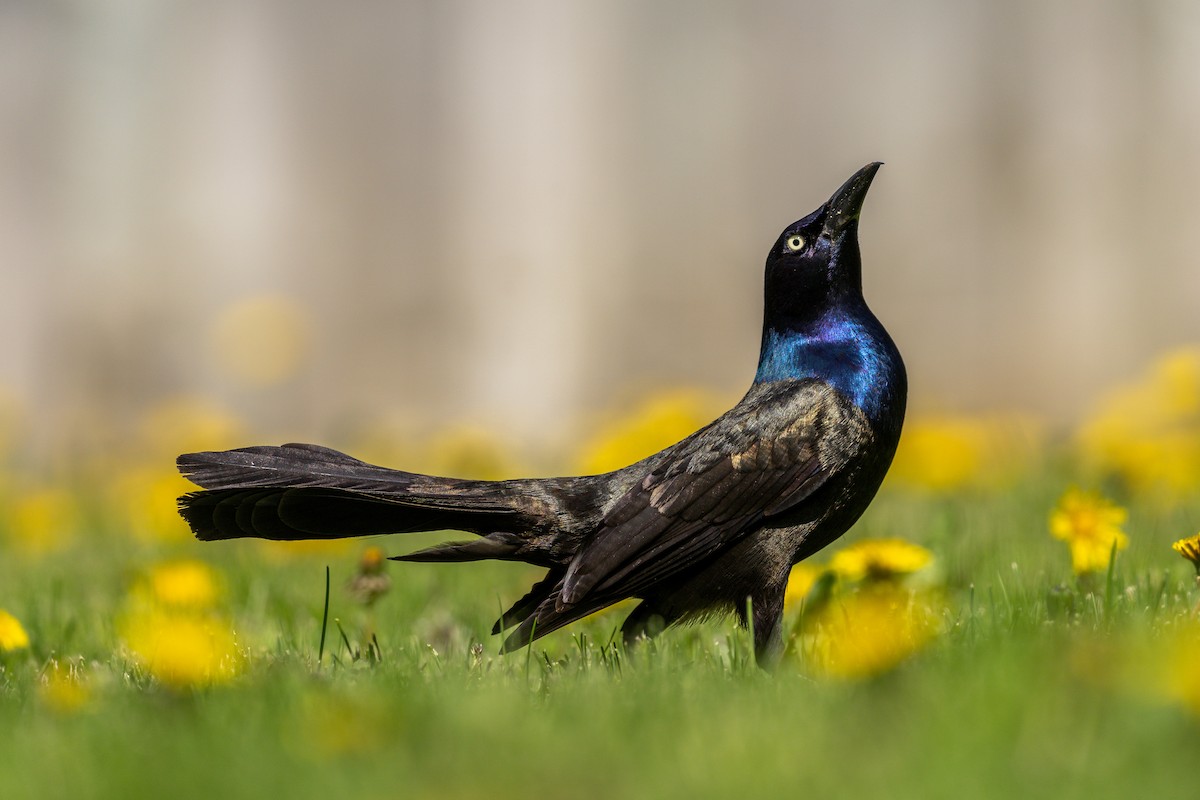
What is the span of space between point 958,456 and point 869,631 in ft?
11.5

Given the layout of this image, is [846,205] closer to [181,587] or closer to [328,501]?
[328,501]

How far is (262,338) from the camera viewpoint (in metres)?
7.75

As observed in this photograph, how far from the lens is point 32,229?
797 centimetres

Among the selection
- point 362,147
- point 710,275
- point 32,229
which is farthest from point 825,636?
point 32,229

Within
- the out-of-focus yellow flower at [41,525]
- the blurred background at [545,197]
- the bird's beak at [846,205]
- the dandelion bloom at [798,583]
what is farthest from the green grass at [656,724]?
the blurred background at [545,197]

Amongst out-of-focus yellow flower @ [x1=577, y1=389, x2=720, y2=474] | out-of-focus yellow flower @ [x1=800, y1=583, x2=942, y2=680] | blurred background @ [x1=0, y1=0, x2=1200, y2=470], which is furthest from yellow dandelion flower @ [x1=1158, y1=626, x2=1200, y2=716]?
blurred background @ [x1=0, y1=0, x2=1200, y2=470]

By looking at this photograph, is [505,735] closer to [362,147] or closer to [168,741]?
[168,741]

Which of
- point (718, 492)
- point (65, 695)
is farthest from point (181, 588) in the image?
point (718, 492)

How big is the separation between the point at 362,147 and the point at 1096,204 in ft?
13.4

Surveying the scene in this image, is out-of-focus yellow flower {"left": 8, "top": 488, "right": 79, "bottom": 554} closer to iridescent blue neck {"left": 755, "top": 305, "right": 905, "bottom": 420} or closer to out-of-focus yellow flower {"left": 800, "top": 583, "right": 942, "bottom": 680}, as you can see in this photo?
iridescent blue neck {"left": 755, "top": 305, "right": 905, "bottom": 420}

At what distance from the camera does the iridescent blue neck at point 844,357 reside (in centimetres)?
344

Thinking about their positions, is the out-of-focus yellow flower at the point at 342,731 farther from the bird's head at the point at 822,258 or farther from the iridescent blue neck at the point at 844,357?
the bird's head at the point at 822,258

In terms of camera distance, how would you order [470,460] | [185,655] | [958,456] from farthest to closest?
[470,460]
[958,456]
[185,655]

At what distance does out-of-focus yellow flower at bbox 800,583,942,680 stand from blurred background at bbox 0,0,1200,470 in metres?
4.23
